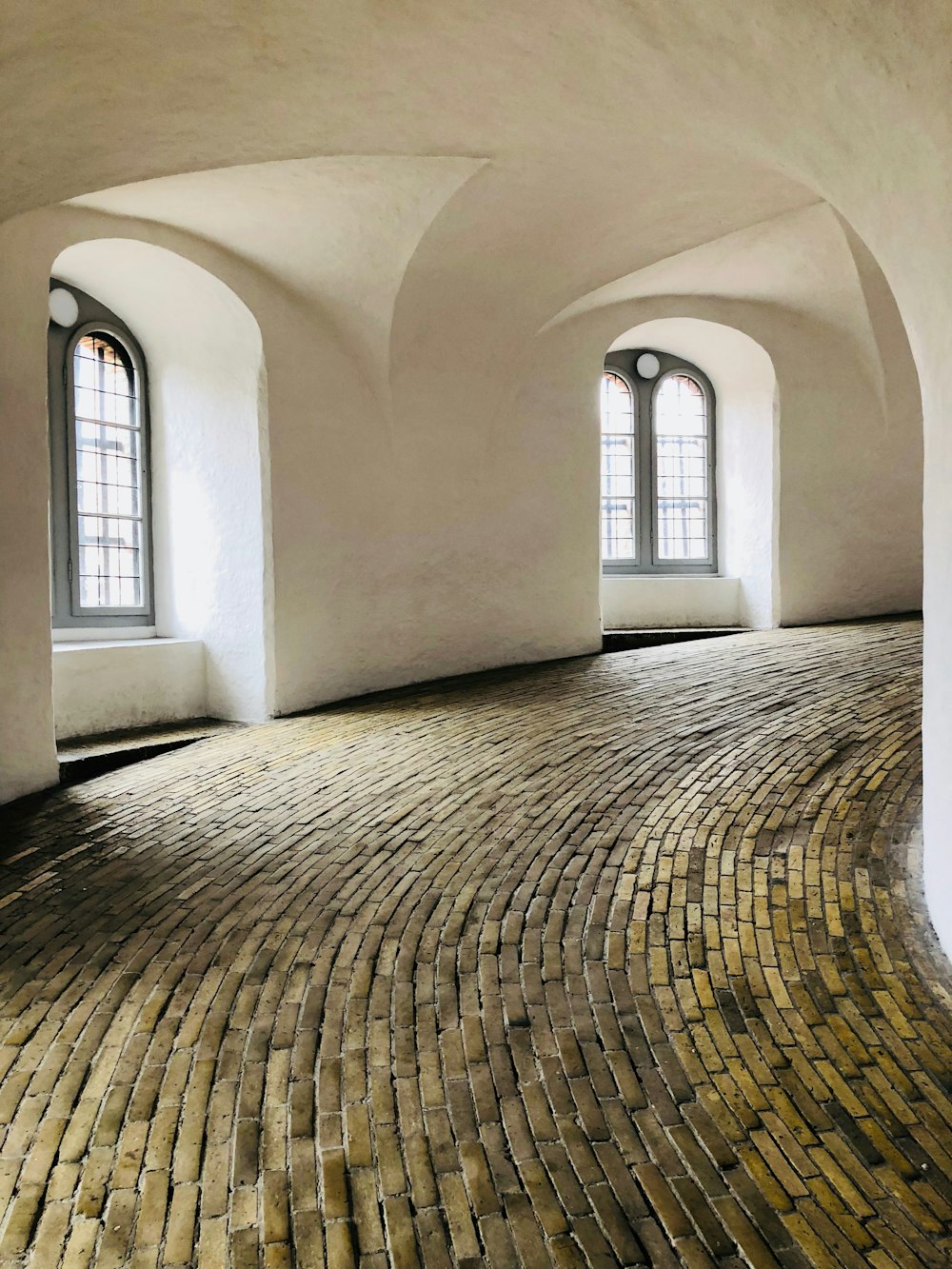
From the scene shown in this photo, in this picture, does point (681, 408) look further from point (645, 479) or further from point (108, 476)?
point (108, 476)

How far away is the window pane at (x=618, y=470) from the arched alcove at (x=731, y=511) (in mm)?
529

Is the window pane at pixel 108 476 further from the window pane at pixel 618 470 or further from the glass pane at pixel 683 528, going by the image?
the glass pane at pixel 683 528

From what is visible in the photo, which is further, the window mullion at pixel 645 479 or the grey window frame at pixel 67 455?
the window mullion at pixel 645 479

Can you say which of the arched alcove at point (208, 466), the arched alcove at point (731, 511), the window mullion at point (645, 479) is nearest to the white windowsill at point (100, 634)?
the arched alcove at point (208, 466)

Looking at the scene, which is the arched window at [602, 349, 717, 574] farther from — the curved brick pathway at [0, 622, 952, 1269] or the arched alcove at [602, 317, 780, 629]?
the curved brick pathway at [0, 622, 952, 1269]

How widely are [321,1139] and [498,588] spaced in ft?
25.4

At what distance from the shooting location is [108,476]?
8719 mm

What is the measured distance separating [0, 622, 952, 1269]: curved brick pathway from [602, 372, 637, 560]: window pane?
21.8ft

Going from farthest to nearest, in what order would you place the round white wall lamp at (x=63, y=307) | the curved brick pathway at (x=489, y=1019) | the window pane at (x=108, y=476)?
the window pane at (x=108, y=476)
the round white wall lamp at (x=63, y=307)
the curved brick pathway at (x=489, y=1019)

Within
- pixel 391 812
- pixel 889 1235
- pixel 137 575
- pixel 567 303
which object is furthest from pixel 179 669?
pixel 889 1235

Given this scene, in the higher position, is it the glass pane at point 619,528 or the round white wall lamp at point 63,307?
the round white wall lamp at point 63,307

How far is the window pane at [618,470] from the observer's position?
12.4 m

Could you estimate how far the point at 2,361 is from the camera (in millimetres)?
5898

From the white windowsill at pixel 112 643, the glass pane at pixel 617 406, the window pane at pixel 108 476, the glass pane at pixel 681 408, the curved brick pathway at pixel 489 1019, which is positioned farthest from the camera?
the glass pane at pixel 681 408
